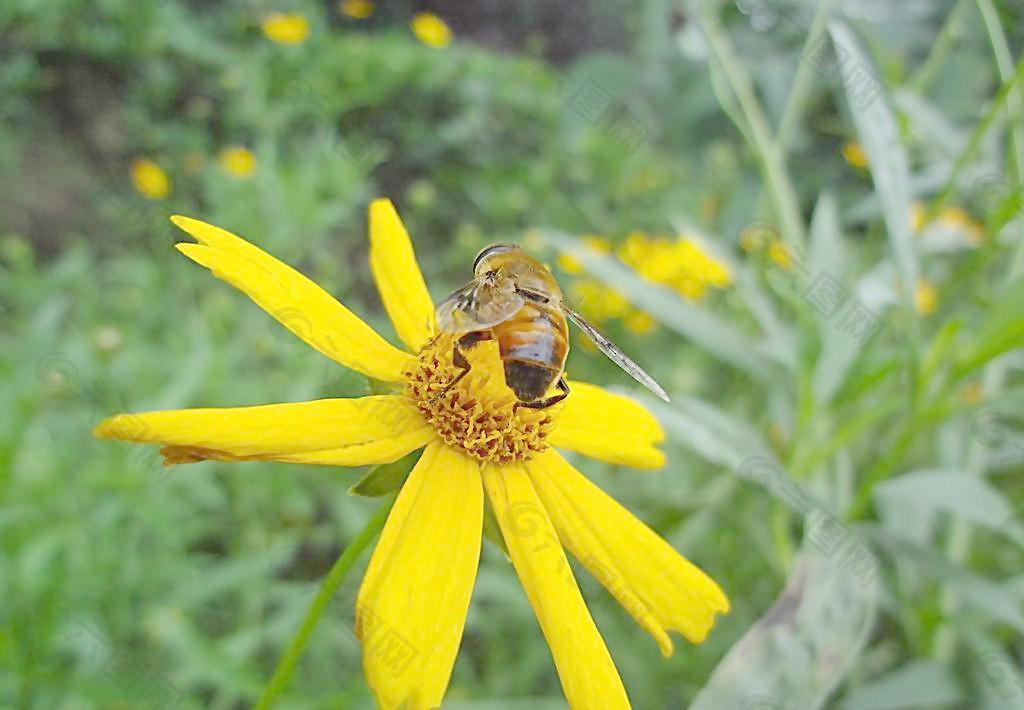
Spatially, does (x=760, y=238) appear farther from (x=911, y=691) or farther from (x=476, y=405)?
(x=476, y=405)

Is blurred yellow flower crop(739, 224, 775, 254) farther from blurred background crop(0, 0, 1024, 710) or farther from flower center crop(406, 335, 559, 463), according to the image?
flower center crop(406, 335, 559, 463)

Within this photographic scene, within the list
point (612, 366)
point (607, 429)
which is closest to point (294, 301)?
point (607, 429)

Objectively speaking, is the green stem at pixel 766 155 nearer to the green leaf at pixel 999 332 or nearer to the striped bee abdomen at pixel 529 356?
the green leaf at pixel 999 332

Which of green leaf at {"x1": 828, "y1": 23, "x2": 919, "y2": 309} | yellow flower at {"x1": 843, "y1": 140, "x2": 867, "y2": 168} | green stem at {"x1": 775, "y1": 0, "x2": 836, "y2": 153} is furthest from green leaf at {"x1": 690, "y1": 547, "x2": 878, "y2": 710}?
yellow flower at {"x1": 843, "y1": 140, "x2": 867, "y2": 168}

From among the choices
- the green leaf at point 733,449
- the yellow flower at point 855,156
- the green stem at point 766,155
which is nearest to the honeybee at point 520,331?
the green leaf at point 733,449

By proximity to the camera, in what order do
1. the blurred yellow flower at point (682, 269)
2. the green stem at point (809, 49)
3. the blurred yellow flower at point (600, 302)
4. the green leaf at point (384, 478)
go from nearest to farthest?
the green leaf at point (384, 478) < the green stem at point (809, 49) < the blurred yellow flower at point (682, 269) < the blurred yellow flower at point (600, 302)

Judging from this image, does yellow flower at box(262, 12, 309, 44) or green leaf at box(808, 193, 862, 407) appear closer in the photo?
green leaf at box(808, 193, 862, 407)
